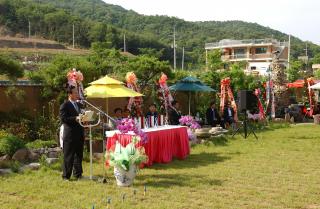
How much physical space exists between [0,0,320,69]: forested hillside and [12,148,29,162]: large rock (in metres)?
35.4

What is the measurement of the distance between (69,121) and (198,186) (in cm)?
237

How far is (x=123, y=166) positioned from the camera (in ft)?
24.2

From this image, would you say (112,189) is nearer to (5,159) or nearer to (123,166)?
(123,166)

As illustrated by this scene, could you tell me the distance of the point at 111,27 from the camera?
65562mm

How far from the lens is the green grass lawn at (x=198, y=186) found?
6312 mm

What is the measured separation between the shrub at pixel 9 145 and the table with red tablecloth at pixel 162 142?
2.01 metres

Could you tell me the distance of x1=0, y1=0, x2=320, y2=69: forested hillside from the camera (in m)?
65.3

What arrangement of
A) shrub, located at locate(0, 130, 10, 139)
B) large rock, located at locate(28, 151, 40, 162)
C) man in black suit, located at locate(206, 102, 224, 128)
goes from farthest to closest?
1. man in black suit, located at locate(206, 102, 224, 128)
2. shrub, located at locate(0, 130, 10, 139)
3. large rock, located at locate(28, 151, 40, 162)

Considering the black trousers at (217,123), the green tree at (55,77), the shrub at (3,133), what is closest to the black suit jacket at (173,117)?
the green tree at (55,77)

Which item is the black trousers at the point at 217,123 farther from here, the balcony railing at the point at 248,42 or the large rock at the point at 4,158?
the balcony railing at the point at 248,42

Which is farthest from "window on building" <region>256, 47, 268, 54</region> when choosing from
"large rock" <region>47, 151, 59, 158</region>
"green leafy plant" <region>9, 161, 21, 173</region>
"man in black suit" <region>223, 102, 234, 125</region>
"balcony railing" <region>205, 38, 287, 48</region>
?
"green leafy plant" <region>9, 161, 21, 173</region>

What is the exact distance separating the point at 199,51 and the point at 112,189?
246 ft

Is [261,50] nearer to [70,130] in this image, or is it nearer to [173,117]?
[173,117]

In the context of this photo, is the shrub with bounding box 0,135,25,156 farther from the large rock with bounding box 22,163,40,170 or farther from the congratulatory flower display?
the congratulatory flower display
